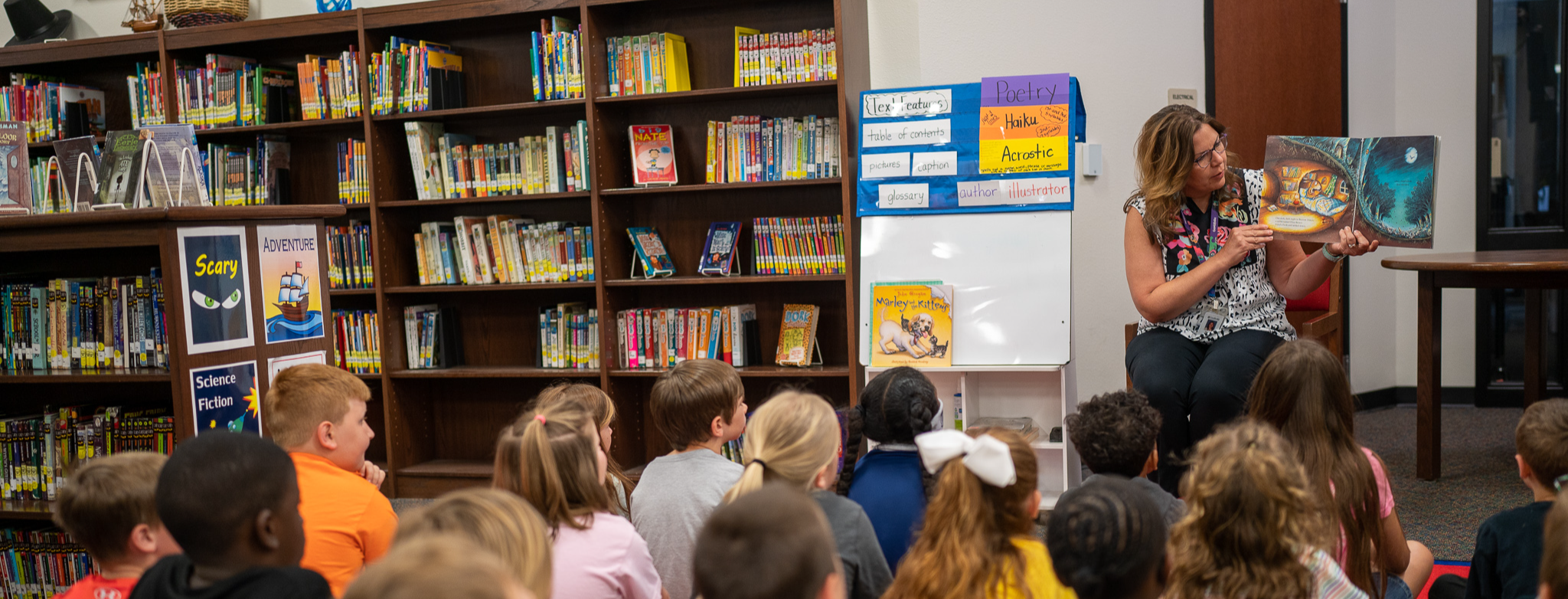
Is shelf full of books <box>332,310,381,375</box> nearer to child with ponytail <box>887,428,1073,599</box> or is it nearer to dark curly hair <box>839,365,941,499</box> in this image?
dark curly hair <box>839,365,941,499</box>

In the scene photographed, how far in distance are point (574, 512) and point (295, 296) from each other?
4.54ft

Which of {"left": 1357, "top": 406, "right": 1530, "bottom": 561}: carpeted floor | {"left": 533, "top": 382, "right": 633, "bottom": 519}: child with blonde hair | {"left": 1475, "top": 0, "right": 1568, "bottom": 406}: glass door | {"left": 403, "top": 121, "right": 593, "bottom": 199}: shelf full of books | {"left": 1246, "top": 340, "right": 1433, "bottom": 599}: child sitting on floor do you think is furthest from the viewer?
{"left": 1475, "top": 0, "right": 1568, "bottom": 406}: glass door

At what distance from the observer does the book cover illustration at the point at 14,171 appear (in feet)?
9.43

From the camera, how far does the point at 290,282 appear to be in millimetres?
Answer: 2695

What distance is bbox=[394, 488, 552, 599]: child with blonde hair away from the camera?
3.83 ft

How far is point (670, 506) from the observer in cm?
206

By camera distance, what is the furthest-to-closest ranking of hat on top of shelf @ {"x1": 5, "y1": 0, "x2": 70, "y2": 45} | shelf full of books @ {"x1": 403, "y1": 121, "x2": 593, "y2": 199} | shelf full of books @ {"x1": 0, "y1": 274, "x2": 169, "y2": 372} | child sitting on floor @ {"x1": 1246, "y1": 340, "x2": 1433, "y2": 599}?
hat on top of shelf @ {"x1": 5, "y1": 0, "x2": 70, "y2": 45}
shelf full of books @ {"x1": 403, "y1": 121, "x2": 593, "y2": 199}
shelf full of books @ {"x1": 0, "y1": 274, "x2": 169, "y2": 372}
child sitting on floor @ {"x1": 1246, "y1": 340, "x2": 1433, "y2": 599}

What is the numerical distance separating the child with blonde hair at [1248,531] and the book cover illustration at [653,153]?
9.41 feet

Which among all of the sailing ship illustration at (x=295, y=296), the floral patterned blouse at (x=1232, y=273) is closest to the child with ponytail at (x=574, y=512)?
the sailing ship illustration at (x=295, y=296)

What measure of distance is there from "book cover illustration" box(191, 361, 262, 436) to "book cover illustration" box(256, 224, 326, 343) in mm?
120

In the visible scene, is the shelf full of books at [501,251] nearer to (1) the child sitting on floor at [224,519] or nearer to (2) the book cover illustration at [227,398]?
(2) the book cover illustration at [227,398]

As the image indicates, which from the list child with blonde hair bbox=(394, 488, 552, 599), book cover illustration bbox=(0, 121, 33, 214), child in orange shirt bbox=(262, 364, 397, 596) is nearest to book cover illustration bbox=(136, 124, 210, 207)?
book cover illustration bbox=(0, 121, 33, 214)

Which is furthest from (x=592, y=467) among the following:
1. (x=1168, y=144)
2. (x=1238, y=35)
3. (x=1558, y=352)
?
(x=1558, y=352)

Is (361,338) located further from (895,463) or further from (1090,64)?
(1090,64)
